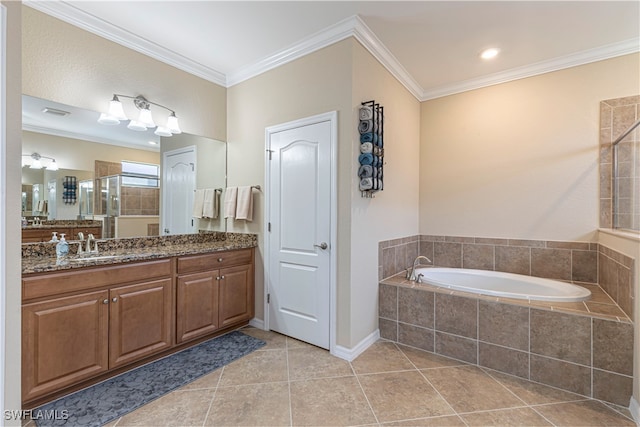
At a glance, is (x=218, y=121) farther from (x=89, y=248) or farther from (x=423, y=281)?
(x=423, y=281)

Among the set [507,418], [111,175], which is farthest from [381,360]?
[111,175]

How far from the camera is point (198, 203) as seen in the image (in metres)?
3.05

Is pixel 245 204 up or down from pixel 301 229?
up

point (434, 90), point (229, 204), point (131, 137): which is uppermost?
point (434, 90)

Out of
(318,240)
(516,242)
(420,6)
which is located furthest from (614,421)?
(420,6)

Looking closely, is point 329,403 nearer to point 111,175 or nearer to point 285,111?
point 285,111

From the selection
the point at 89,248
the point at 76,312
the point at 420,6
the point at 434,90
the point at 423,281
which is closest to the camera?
the point at 76,312

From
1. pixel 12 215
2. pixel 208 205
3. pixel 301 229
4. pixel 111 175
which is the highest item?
pixel 111 175

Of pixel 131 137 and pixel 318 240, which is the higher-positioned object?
pixel 131 137

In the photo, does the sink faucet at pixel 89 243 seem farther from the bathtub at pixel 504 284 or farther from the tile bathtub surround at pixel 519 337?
the bathtub at pixel 504 284

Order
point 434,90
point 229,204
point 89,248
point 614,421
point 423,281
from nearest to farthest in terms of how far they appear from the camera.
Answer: point 614,421
point 89,248
point 423,281
point 229,204
point 434,90

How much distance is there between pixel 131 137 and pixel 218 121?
2.95ft

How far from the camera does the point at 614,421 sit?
5.44 feet

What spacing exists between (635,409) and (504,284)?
1.34 meters
